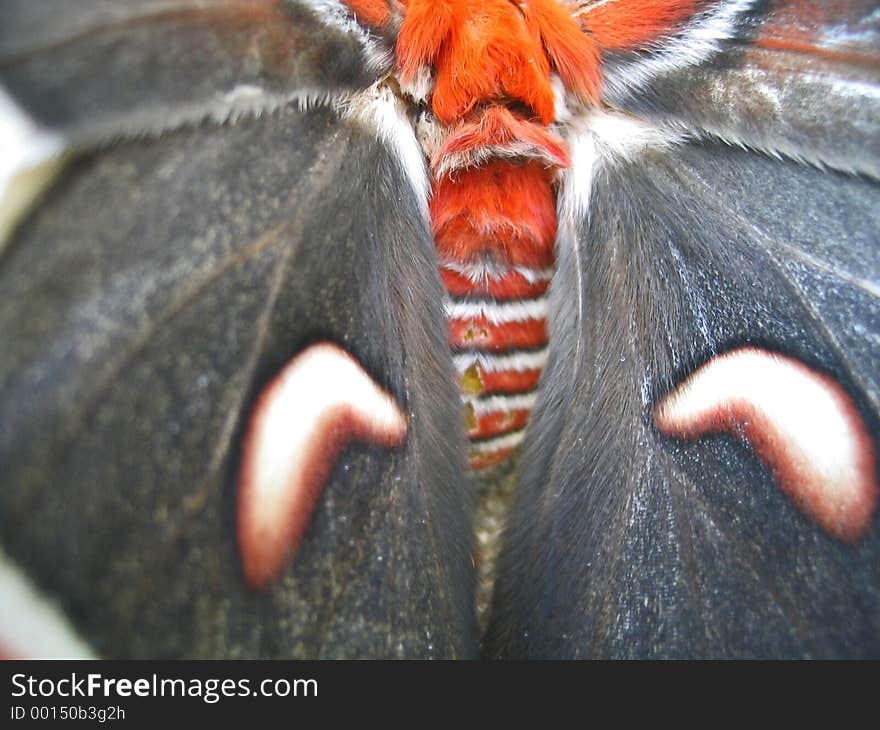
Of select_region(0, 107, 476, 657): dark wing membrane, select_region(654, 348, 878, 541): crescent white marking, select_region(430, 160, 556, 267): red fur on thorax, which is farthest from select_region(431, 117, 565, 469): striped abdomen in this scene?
select_region(654, 348, 878, 541): crescent white marking

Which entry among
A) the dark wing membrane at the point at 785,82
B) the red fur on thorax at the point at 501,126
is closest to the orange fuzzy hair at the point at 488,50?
the red fur on thorax at the point at 501,126

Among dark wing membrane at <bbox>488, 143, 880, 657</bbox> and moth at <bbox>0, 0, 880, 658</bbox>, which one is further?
dark wing membrane at <bbox>488, 143, 880, 657</bbox>

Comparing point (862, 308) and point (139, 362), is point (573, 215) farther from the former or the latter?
point (139, 362)

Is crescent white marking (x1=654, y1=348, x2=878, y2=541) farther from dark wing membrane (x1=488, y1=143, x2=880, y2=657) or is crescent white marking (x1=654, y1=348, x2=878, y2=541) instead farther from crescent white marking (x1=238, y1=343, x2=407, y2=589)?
crescent white marking (x1=238, y1=343, x2=407, y2=589)

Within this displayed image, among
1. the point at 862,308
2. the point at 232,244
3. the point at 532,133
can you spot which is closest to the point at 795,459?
the point at 862,308

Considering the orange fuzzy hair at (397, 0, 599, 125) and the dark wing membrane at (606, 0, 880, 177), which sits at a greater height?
the orange fuzzy hair at (397, 0, 599, 125)

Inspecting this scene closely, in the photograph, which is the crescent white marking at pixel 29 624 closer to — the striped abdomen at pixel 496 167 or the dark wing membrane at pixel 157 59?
the dark wing membrane at pixel 157 59
